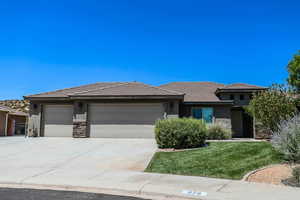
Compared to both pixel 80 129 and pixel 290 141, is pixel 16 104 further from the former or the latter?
pixel 290 141

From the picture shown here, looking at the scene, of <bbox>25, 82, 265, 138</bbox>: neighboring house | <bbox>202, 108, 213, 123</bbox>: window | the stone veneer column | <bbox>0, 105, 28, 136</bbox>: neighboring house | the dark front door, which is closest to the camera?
<bbox>25, 82, 265, 138</bbox>: neighboring house

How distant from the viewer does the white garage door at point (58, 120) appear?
20.4 meters

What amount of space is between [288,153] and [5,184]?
8947 mm

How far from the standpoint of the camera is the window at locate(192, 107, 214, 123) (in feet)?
68.4

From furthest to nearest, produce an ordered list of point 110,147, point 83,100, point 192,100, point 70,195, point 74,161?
point 192,100 → point 83,100 → point 110,147 → point 74,161 → point 70,195

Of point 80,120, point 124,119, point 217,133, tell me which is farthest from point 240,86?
point 80,120

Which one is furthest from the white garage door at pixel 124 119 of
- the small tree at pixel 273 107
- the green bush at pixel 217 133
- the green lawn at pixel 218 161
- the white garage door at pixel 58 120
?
the green lawn at pixel 218 161

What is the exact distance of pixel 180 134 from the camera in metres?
13.4

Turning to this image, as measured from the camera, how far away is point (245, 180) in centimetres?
788

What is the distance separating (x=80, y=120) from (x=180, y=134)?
29.4ft

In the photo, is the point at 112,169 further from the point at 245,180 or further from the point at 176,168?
the point at 245,180

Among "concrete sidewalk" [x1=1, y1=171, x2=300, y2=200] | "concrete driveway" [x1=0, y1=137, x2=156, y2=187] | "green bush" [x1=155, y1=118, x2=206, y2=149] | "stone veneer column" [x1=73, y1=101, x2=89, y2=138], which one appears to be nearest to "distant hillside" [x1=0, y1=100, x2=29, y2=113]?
"stone veneer column" [x1=73, y1=101, x2=89, y2=138]

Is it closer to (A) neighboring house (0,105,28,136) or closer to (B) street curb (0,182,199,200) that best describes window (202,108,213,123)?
(B) street curb (0,182,199,200)

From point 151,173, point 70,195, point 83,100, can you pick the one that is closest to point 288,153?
point 151,173
